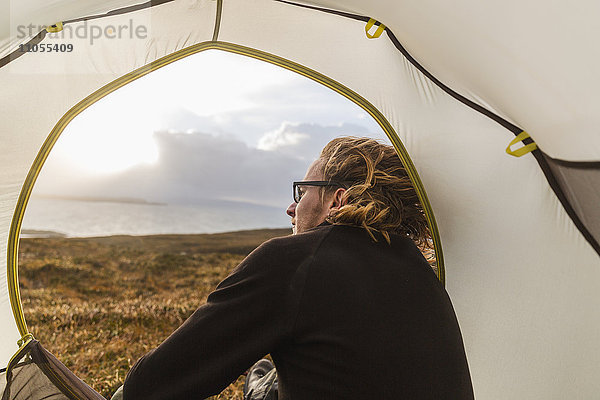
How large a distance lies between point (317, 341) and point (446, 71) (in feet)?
2.46

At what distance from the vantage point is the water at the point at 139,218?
21.0ft

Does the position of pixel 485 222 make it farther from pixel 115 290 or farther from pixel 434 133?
pixel 115 290

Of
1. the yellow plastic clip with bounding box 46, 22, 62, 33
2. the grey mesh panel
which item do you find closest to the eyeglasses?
→ the grey mesh panel

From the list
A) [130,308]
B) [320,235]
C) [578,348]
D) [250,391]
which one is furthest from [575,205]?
[130,308]

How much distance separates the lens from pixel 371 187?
1.21 m

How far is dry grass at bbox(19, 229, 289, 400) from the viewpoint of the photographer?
3080 millimetres

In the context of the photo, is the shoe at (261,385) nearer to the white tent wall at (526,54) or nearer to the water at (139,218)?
the white tent wall at (526,54)

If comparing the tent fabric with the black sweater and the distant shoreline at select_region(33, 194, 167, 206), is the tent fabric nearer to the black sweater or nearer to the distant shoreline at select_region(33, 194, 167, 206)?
the black sweater

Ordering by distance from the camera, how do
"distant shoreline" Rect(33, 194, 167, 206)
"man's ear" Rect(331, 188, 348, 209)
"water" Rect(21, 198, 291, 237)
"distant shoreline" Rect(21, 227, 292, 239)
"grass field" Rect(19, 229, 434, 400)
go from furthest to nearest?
1. "distant shoreline" Rect(33, 194, 167, 206)
2. "water" Rect(21, 198, 291, 237)
3. "distant shoreline" Rect(21, 227, 292, 239)
4. "grass field" Rect(19, 229, 434, 400)
5. "man's ear" Rect(331, 188, 348, 209)

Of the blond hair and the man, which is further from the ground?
the blond hair

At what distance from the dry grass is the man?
160 centimetres

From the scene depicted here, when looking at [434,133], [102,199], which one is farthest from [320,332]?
[102,199]

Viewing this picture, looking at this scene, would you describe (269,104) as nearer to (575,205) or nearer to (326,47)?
(326,47)

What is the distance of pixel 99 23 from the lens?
1.40 meters
